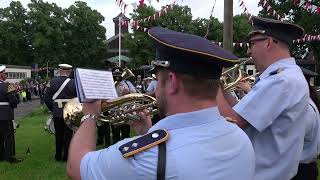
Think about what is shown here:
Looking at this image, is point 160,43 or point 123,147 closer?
point 123,147

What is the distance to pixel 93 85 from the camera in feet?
8.03

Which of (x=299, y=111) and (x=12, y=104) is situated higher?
(x=299, y=111)

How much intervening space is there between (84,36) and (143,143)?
78.7 m

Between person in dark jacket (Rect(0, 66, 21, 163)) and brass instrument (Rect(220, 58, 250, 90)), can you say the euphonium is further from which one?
person in dark jacket (Rect(0, 66, 21, 163))

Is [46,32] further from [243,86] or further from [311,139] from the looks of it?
[311,139]

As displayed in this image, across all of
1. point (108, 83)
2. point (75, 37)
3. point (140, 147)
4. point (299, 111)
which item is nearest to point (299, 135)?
point (299, 111)

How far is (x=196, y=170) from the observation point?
6.08 ft

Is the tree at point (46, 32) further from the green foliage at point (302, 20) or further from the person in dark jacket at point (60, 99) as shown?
the person in dark jacket at point (60, 99)

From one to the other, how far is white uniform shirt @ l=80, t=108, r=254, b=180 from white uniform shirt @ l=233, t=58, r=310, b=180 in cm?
98

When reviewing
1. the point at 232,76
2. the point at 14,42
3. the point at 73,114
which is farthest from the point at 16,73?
the point at 73,114

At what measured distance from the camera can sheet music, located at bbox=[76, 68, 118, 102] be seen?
2389mm

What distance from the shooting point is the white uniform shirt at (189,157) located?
1.83 meters

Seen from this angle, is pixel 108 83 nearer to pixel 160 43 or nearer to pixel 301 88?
pixel 160 43

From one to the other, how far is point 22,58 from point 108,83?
79123mm
